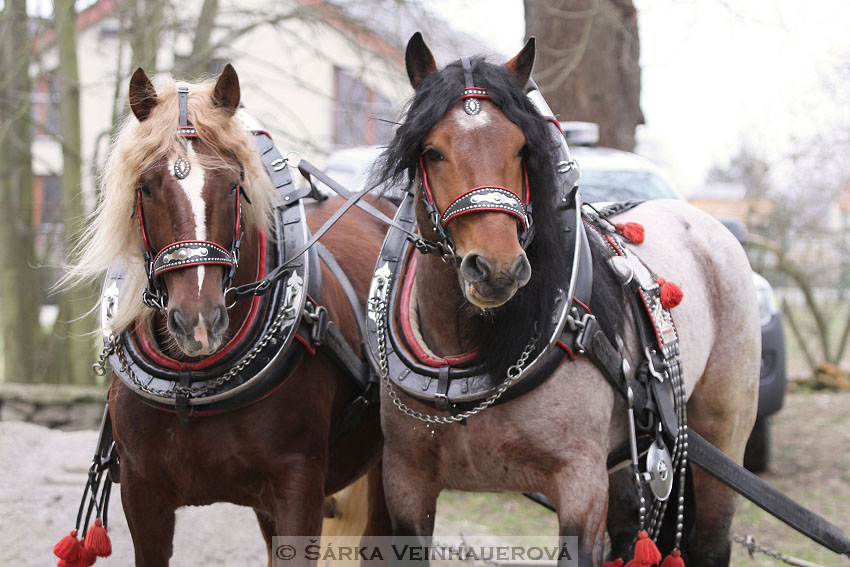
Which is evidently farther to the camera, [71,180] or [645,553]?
[71,180]

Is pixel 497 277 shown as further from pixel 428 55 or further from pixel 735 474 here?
pixel 735 474

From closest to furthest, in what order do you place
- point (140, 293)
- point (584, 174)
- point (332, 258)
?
point (140, 293) < point (332, 258) < point (584, 174)

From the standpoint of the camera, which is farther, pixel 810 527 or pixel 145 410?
pixel 810 527

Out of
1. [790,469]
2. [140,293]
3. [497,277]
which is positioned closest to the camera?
[497,277]

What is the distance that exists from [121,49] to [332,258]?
539cm

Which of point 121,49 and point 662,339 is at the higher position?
point 121,49

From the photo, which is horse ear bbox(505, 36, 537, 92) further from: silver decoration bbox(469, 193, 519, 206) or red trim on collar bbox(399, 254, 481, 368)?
red trim on collar bbox(399, 254, 481, 368)

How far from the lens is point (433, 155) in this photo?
7.86ft

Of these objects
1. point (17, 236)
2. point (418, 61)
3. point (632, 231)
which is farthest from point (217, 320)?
point (17, 236)

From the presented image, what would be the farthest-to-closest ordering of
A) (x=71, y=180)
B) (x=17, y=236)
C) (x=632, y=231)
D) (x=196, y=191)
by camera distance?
1. (x=17, y=236)
2. (x=71, y=180)
3. (x=632, y=231)
4. (x=196, y=191)

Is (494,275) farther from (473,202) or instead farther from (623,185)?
(623,185)

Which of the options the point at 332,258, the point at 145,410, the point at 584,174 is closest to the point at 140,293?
the point at 145,410

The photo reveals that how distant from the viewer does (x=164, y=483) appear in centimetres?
277

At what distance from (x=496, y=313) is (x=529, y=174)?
1.26 feet
